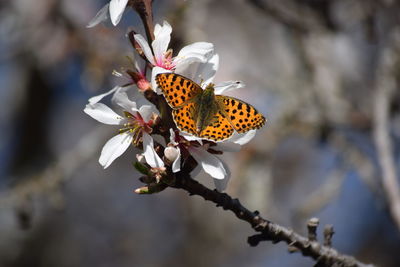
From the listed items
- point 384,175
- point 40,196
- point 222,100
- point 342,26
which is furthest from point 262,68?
point 222,100

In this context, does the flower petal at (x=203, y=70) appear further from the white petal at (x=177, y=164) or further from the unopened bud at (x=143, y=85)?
the white petal at (x=177, y=164)

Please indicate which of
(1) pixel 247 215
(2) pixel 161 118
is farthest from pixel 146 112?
(1) pixel 247 215

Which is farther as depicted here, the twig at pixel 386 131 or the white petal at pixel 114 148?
the twig at pixel 386 131

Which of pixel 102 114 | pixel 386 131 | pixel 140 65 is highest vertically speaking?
pixel 386 131

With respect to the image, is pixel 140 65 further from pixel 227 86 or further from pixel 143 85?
pixel 227 86

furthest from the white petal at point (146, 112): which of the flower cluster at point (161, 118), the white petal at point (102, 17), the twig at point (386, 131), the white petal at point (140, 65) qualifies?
the twig at point (386, 131)

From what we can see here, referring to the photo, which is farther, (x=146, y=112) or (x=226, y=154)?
(x=226, y=154)
